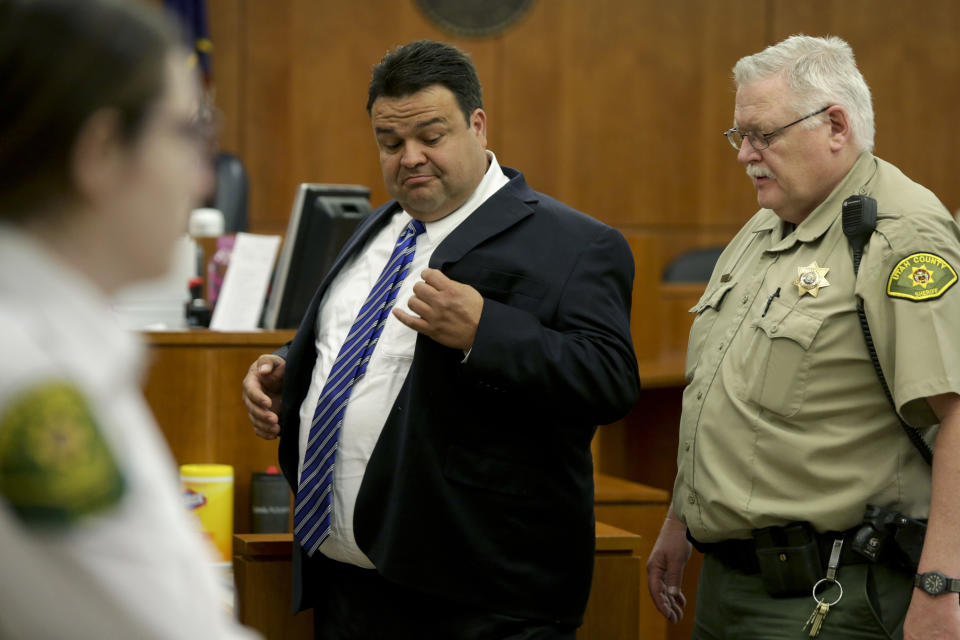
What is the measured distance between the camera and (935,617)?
152cm

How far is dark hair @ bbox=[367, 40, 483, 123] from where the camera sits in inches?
73.1

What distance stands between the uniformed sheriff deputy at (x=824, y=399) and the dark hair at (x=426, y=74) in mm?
453

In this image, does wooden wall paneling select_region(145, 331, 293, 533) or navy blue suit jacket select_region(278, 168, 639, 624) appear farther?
wooden wall paneling select_region(145, 331, 293, 533)

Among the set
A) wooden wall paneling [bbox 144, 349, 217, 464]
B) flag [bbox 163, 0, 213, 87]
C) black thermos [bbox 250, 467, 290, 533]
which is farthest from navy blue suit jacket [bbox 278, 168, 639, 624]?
flag [bbox 163, 0, 213, 87]

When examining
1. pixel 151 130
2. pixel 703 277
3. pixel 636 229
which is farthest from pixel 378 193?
pixel 151 130

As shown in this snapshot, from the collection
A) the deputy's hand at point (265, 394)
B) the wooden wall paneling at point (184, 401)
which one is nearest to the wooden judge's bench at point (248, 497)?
the wooden wall paneling at point (184, 401)

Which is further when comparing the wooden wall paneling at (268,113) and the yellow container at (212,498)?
the wooden wall paneling at (268,113)

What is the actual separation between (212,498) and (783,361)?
1262 mm

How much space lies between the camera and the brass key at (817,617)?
1636 mm

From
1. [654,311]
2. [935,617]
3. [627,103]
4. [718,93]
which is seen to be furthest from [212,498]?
[718,93]

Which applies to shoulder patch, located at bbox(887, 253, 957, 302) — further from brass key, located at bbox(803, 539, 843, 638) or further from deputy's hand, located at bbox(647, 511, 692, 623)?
deputy's hand, located at bbox(647, 511, 692, 623)

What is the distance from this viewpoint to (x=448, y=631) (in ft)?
5.73

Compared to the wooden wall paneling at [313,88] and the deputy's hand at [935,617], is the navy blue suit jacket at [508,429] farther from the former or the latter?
the wooden wall paneling at [313,88]

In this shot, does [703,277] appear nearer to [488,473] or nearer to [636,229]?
[636,229]
